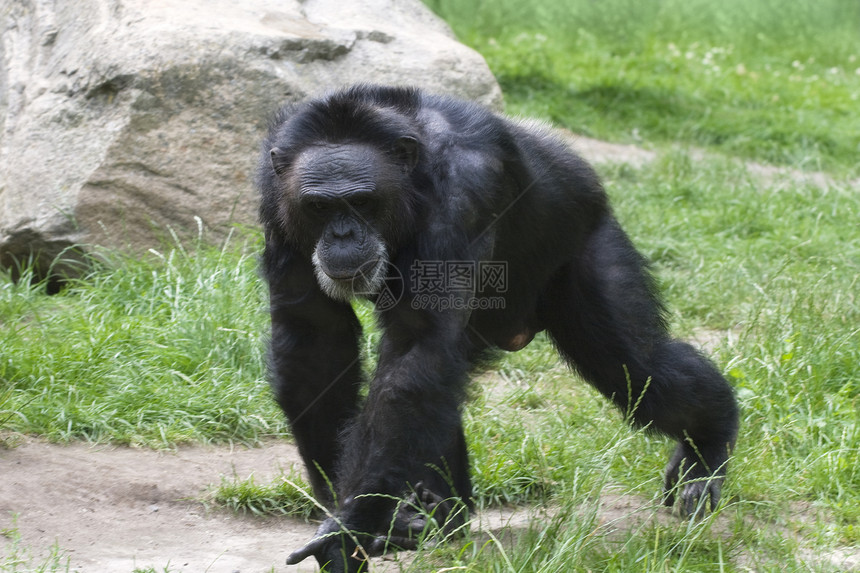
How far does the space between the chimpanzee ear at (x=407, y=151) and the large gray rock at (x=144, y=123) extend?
395 centimetres

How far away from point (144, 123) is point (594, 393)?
4422mm

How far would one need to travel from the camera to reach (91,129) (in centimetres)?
822

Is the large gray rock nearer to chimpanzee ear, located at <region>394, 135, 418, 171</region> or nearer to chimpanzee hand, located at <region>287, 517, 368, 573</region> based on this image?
chimpanzee ear, located at <region>394, 135, 418, 171</region>

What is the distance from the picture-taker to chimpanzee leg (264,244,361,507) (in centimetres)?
473

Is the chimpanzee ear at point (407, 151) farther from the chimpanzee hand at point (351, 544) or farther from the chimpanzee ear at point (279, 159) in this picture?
the chimpanzee hand at point (351, 544)

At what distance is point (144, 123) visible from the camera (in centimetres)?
815

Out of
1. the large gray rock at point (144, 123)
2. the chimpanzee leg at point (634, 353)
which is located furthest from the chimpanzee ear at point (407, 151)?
the large gray rock at point (144, 123)

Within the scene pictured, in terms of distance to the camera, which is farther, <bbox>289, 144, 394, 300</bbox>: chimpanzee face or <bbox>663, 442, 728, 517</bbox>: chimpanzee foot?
<bbox>663, 442, 728, 517</bbox>: chimpanzee foot

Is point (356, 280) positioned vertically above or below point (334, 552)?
above

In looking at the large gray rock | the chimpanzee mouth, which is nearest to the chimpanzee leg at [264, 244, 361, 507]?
the chimpanzee mouth

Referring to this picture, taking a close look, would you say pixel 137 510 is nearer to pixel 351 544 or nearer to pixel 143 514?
pixel 143 514

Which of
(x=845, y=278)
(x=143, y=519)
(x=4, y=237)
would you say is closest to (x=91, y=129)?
(x=4, y=237)

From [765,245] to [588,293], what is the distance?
475cm

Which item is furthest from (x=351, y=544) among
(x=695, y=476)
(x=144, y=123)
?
(x=144, y=123)
